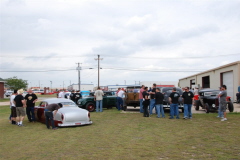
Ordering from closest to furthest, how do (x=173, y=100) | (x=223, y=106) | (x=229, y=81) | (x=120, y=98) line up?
1. (x=223, y=106)
2. (x=173, y=100)
3. (x=120, y=98)
4. (x=229, y=81)

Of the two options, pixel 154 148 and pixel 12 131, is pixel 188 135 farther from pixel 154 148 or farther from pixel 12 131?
pixel 12 131

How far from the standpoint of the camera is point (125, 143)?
23.5 ft

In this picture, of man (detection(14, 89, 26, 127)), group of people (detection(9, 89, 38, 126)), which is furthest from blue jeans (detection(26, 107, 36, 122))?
man (detection(14, 89, 26, 127))

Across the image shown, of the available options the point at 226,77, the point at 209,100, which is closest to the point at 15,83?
the point at 226,77

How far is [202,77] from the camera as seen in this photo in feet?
127

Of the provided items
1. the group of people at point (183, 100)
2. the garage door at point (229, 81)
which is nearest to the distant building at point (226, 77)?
the garage door at point (229, 81)

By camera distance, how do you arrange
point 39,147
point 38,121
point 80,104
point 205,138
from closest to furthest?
point 39,147 → point 205,138 → point 38,121 → point 80,104

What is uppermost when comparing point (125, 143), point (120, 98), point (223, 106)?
point (120, 98)

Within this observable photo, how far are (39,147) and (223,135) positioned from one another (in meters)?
5.78

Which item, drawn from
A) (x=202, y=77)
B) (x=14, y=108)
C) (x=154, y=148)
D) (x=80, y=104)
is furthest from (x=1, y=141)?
(x=202, y=77)

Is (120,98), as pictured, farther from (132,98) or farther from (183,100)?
(183,100)

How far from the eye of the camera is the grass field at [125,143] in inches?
234

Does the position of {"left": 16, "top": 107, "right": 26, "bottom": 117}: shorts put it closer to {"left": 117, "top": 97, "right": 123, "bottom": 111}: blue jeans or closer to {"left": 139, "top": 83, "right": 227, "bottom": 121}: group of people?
{"left": 139, "top": 83, "right": 227, "bottom": 121}: group of people

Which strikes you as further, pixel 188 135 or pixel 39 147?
pixel 188 135
